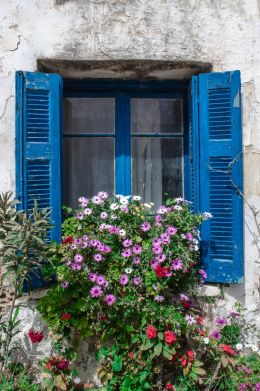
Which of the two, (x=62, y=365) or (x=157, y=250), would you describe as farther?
(x=62, y=365)

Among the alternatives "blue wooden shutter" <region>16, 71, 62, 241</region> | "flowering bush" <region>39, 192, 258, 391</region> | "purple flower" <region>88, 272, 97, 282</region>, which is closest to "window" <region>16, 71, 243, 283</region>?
"blue wooden shutter" <region>16, 71, 62, 241</region>

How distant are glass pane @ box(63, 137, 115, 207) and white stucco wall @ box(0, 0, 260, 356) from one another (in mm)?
657

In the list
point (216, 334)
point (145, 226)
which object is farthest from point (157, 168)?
point (216, 334)

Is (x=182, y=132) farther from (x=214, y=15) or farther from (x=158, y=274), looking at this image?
(x=158, y=274)

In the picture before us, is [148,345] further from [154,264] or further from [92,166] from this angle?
[92,166]

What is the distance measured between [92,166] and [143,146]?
0.50m

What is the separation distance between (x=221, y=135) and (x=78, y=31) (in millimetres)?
1459

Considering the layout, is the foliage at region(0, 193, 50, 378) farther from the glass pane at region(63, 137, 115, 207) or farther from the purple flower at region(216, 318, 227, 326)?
the purple flower at region(216, 318, 227, 326)

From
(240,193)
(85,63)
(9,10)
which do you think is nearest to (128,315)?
(240,193)

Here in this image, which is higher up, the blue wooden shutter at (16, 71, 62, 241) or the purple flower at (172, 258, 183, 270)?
the blue wooden shutter at (16, 71, 62, 241)

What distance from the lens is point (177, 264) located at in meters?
3.63

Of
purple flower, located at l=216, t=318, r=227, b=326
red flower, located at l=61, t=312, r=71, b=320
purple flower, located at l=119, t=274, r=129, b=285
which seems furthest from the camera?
purple flower, located at l=216, t=318, r=227, b=326

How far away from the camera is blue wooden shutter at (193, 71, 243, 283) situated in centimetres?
394

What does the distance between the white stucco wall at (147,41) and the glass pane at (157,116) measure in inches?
19.9
